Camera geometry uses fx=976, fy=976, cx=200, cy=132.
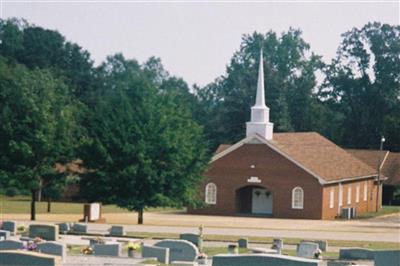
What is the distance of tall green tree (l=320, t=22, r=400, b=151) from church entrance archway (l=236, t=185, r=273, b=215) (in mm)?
26237

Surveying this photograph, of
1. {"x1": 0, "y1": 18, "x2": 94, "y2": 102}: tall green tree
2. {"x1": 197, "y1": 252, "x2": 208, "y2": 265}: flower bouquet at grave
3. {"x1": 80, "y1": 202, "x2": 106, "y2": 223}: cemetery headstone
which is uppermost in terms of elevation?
{"x1": 0, "y1": 18, "x2": 94, "y2": 102}: tall green tree

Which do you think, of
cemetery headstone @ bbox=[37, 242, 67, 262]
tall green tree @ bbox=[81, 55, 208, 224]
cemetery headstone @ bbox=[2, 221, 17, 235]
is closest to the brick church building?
tall green tree @ bbox=[81, 55, 208, 224]

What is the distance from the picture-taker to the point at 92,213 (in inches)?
2190

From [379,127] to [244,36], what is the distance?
35.4m

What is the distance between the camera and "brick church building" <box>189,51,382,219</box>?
2608 inches

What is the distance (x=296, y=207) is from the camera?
66.4m

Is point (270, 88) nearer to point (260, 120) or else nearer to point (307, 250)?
point (260, 120)

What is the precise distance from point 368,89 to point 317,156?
28.3 metres

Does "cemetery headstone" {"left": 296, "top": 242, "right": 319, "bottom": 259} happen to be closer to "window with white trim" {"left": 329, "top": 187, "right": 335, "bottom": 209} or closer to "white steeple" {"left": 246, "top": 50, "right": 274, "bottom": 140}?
"window with white trim" {"left": 329, "top": 187, "right": 335, "bottom": 209}

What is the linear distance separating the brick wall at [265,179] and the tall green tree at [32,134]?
49.9 feet

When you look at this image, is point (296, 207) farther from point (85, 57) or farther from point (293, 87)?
point (85, 57)

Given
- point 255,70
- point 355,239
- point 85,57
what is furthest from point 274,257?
point 85,57

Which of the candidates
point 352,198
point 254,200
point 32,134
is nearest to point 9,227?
point 32,134

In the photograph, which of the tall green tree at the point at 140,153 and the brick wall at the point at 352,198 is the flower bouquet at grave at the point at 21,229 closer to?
the tall green tree at the point at 140,153
